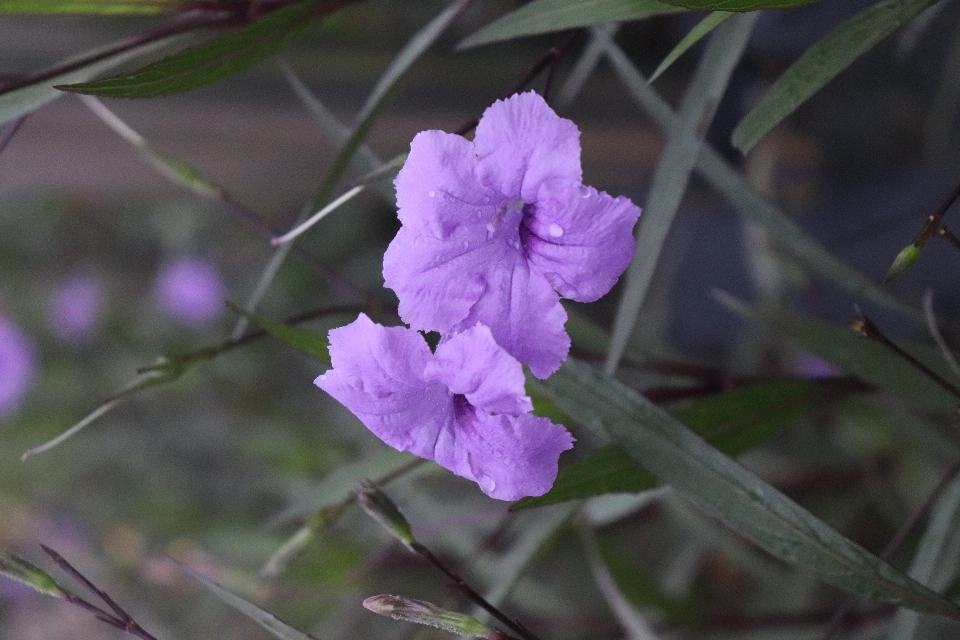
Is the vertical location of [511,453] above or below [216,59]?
below

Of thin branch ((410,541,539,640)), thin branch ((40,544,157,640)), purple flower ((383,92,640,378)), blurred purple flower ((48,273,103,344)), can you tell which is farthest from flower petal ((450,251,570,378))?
blurred purple flower ((48,273,103,344))

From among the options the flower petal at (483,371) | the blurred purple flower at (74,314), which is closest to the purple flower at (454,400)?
the flower petal at (483,371)

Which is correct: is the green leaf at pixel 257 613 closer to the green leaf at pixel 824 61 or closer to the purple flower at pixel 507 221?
the purple flower at pixel 507 221

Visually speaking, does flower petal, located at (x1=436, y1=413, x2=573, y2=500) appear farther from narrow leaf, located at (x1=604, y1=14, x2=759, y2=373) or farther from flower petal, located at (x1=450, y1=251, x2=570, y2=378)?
narrow leaf, located at (x1=604, y1=14, x2=759, y2=373)

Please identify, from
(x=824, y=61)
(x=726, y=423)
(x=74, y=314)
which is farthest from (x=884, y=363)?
(x=74, y=314)

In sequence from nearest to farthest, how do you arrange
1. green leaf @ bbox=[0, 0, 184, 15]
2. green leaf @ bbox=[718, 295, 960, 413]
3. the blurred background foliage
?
green leaf @ bbox=[0, 0, 184, 15] → green leaf @ bbox=[718, 295, 960, 413] → the blurred background foliage

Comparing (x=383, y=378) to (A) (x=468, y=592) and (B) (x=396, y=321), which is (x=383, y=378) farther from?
(B) (x=396, y=321)

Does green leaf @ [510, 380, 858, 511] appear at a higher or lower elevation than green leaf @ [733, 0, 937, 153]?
lower
